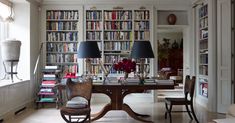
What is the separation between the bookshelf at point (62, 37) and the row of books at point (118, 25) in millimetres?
865

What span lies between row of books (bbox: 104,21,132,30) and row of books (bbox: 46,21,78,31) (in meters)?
0.89

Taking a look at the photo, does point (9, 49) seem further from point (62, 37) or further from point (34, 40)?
point (62, 37)

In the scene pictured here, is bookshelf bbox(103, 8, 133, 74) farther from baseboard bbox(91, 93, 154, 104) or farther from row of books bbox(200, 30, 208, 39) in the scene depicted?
row of books bbox(200, 30, 208, 39)

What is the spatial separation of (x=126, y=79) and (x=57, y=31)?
3690 mm

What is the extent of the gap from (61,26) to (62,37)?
0.31 m

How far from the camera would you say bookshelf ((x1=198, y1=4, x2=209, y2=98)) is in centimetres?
768

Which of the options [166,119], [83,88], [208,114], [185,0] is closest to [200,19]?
[185,0]

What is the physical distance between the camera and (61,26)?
28.3 ft

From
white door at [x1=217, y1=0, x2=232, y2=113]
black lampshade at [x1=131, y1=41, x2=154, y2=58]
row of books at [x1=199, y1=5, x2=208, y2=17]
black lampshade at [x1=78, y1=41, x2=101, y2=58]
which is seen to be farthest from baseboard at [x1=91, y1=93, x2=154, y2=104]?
black lampshade at [x1=131, y1=41, x2=154, y2=58]

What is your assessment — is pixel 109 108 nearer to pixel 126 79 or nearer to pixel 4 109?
pixel 126 79

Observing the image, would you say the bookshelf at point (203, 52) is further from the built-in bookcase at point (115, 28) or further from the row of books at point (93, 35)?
the row of books at point (93, 35)

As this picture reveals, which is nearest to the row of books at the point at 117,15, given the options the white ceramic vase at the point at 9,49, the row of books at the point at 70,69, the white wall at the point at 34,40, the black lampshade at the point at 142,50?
the row of books at the point at 70,69

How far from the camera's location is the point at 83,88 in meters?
5.04

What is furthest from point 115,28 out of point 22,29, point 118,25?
point 22,29
